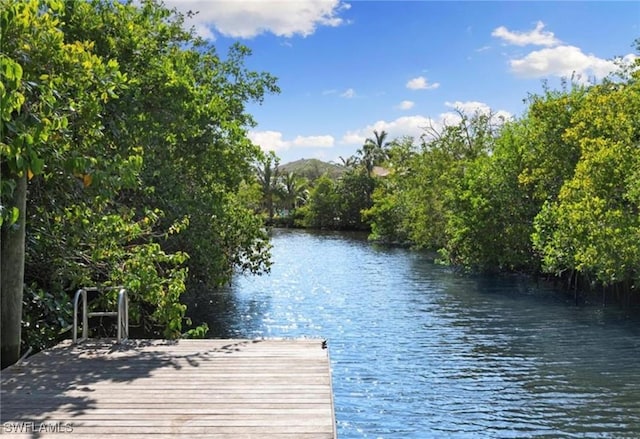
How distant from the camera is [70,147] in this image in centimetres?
735

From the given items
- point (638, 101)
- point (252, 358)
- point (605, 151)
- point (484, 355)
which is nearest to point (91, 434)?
point (252, 358)

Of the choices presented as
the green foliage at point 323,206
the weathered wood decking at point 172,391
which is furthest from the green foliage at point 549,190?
the green foliage at point 323,206

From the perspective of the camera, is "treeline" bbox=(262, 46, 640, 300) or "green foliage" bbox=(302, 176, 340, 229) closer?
"treeline" bbox=(262, 46, 640, 300)

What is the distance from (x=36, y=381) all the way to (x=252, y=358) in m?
2.00

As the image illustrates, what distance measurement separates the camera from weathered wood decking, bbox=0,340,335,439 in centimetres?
434

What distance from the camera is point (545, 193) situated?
24578 millimetres

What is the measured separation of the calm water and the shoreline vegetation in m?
2.08

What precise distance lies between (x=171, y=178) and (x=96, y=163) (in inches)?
270

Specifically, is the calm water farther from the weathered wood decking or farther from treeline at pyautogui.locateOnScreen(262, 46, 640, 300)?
the weathered wood decking

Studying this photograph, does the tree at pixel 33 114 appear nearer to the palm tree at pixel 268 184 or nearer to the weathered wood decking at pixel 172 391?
the weathered wood decking at pixel 172 391

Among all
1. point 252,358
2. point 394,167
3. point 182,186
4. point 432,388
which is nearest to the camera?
point 252,358

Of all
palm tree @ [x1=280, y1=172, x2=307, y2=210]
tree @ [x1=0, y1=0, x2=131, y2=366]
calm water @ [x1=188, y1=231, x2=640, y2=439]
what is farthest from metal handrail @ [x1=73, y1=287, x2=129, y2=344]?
palm tree @ [x1=280, y1=172, x2=307, y2=210]

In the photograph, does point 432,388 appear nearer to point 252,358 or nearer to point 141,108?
point 252,358

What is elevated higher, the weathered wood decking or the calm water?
the weathered wood decking
